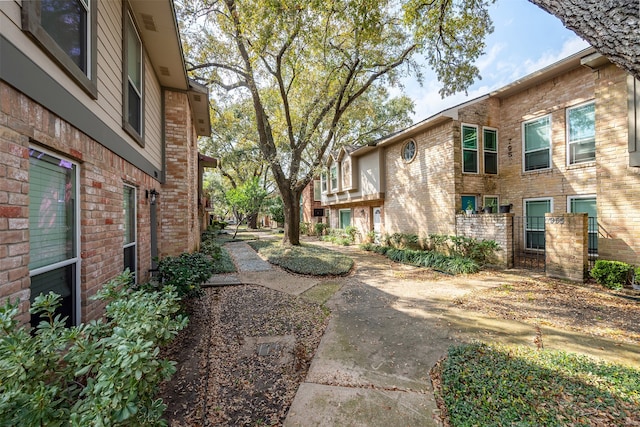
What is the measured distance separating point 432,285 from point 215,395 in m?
5.92

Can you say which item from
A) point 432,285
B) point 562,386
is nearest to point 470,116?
point 432,285

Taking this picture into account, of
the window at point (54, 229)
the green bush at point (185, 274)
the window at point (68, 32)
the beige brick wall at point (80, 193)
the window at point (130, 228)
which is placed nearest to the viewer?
the beige brick wall at point (80, 193)

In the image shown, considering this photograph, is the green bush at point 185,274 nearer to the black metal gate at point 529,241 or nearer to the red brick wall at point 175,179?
the red brick wall at point 175,179

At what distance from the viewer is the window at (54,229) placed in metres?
2.11

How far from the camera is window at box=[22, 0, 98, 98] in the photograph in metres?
1.99

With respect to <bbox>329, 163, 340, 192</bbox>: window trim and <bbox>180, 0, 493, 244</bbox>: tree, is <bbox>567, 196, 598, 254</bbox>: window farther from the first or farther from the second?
<bbox>329, 163, 340, 192</bbox>: window trim

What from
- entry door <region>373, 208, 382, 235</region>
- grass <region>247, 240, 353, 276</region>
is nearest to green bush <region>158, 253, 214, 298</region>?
grass <region>247, 240, 353, 276</region>

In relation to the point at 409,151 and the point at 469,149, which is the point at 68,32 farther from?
the point at 409,151

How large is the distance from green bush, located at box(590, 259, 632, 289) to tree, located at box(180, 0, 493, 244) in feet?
20.6

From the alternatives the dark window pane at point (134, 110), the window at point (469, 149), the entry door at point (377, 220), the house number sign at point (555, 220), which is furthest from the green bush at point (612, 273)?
the dark window pane at point (134, 110)

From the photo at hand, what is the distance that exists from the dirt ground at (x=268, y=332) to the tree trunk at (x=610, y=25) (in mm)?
4025

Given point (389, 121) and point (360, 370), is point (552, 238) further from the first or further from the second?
point (389, 121)

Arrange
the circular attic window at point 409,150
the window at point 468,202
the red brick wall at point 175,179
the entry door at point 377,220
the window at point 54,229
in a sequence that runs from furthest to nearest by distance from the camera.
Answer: the entry door at point 377,220 → the circular attic window at point 409,150 → the window at point 468,202 → the red brick wall at point 175,179 → the window at point 54,229

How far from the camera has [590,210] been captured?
26.8 ft
